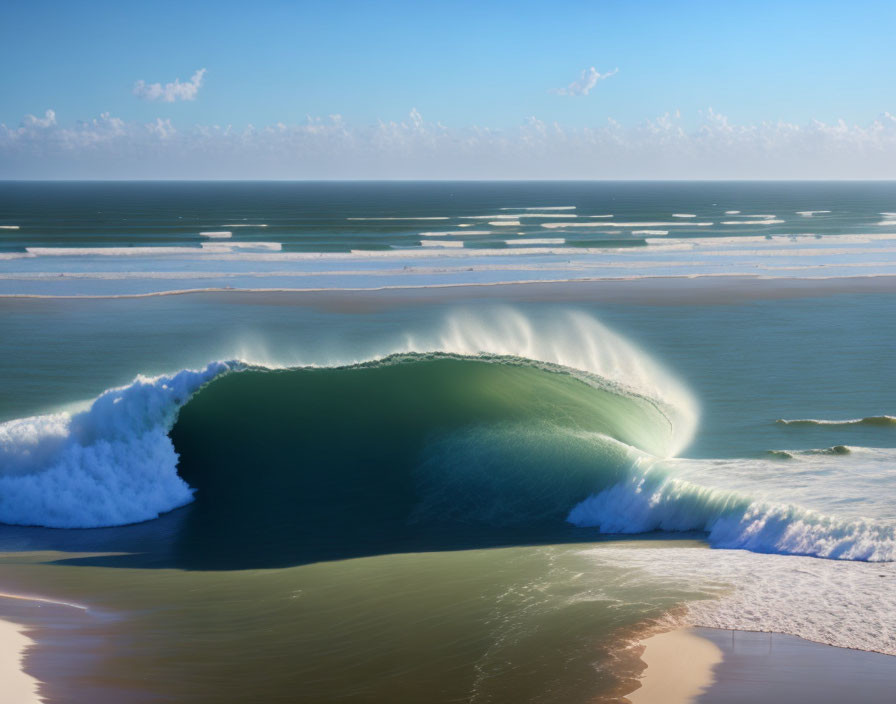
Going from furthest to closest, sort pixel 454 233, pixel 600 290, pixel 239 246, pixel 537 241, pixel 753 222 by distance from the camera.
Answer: pixel 753 222 < pixel 454 233 < pixel 537 241 < pixel 239 246 < pixel 600 290

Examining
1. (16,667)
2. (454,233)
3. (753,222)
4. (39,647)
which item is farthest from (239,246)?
(16,667)

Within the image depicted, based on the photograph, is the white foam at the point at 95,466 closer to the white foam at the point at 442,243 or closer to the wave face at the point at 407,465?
the wave face at the point at 407,465

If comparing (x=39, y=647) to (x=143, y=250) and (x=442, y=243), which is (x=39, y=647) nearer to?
(x=143, y=250)

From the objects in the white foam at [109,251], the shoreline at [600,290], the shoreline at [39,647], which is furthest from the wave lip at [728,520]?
the white foam at [109,251]

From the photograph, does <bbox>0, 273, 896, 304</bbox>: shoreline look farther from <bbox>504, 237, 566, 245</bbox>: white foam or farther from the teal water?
<bbox>504, 237, 566, 245</bbox>: white foam

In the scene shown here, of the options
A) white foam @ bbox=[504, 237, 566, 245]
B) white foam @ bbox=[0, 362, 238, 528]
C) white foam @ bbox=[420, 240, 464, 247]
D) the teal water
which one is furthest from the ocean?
white foam @ bbox=[504, 237, 566, 245]
